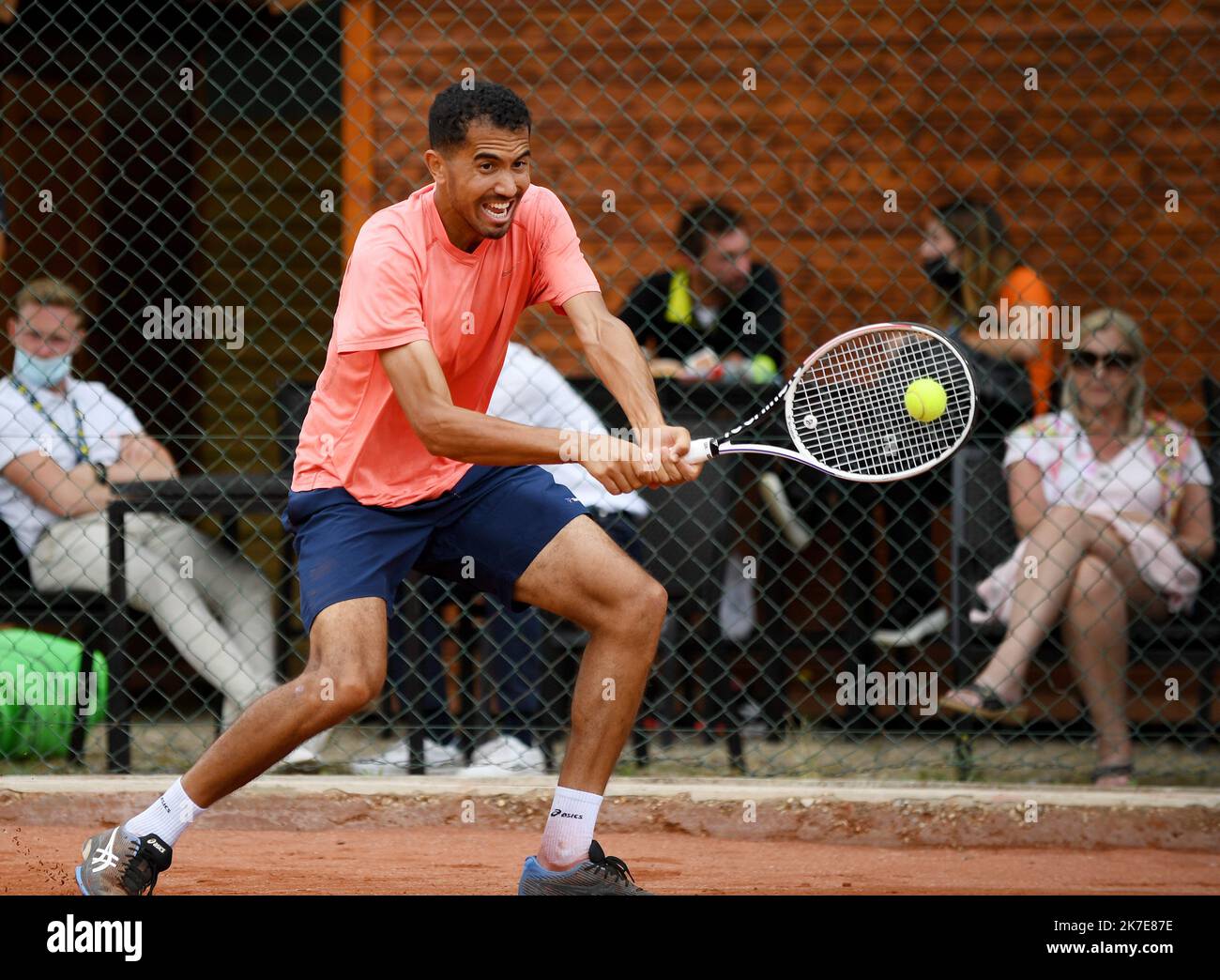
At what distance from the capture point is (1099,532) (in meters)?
5.00

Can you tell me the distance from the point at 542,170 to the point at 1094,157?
2084mm

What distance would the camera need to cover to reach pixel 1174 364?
6125 millimetres

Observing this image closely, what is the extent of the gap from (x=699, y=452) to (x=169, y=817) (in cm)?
135

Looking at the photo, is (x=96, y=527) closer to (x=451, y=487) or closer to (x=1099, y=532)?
(x=451, y=487)

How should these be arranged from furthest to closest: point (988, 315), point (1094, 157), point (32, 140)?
point (32, 140) → point (1094, 157) → point (988, 315)

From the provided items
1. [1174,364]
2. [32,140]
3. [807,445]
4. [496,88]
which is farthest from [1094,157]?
[32,140]

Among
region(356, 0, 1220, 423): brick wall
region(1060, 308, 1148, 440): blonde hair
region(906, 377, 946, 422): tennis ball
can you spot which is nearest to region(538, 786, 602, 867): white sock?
region(906, 377, 946, 422): tennis ball

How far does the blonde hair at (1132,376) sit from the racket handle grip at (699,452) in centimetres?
218

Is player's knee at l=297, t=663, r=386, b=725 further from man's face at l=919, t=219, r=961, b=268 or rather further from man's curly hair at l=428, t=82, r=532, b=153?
man's face at l=919, t=219, r=961, b=268

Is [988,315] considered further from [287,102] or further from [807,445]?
[287,102]

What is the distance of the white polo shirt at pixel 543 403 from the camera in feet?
16.9

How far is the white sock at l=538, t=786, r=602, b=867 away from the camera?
3.44 metres

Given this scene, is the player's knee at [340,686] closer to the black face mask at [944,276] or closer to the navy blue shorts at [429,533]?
the navy blue shorts at [429,533]

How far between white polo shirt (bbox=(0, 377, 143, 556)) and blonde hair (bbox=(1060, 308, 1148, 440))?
9.94ft
